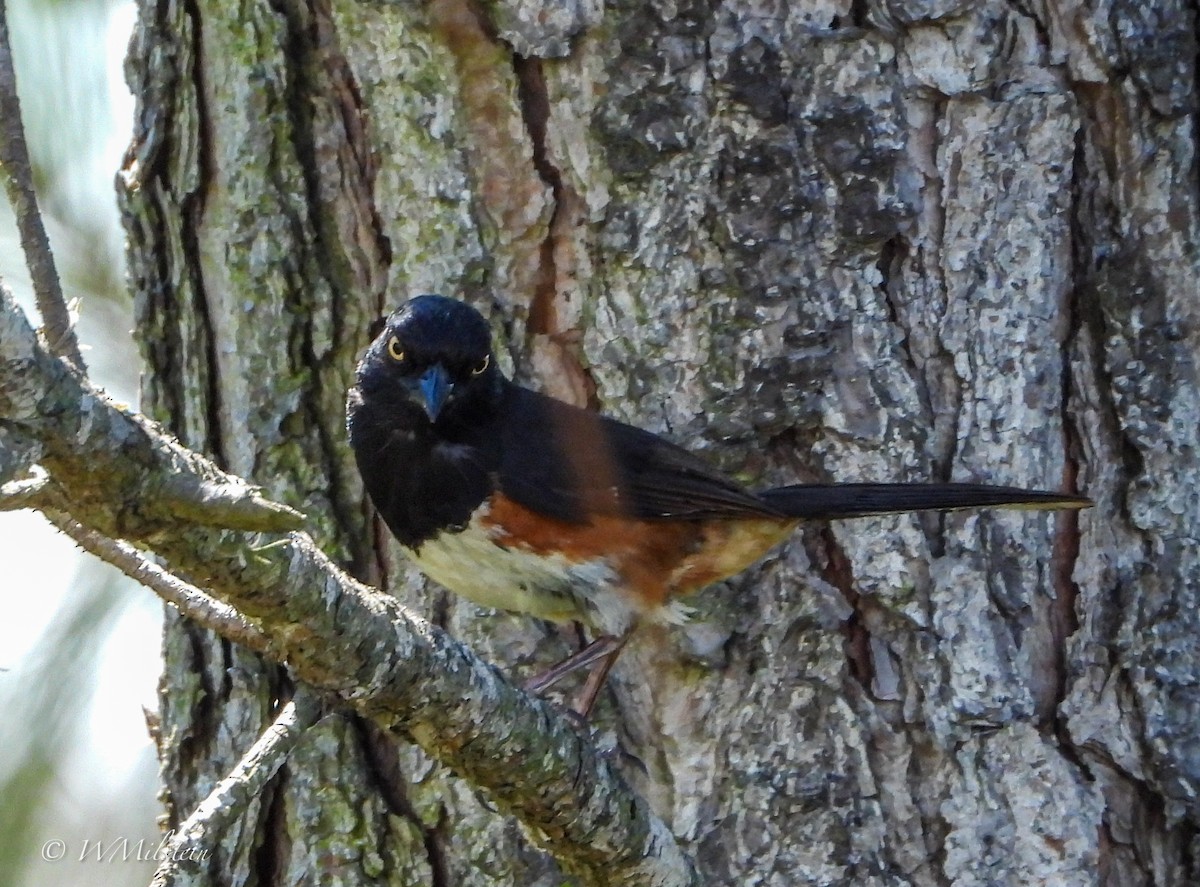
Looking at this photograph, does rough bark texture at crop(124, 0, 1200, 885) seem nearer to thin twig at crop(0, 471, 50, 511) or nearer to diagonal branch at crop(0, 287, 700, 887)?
diagonal branch at crop(0, 287, 700, 887)

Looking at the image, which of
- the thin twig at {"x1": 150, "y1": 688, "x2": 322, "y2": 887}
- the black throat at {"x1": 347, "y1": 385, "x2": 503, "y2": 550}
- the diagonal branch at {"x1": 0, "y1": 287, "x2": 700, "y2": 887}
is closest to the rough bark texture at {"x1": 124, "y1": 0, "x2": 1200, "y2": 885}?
the black throat at {"x1": 347, "y1": 385, "x2": 503, "y2": 550}

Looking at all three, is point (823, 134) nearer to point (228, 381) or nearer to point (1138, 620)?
point (1138, 620)

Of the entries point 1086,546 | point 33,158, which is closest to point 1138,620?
point 1086,546

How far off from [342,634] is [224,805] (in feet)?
0.93

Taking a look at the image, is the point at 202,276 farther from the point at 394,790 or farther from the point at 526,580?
the point at 394,790

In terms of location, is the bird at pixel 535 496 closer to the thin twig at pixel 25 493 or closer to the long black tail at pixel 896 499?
the long black tail at pixel 896 499

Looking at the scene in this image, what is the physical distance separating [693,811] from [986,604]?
793 millimetres

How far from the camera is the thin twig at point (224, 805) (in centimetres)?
184

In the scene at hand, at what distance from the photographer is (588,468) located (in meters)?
3.25

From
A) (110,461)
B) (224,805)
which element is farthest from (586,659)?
(110,461)

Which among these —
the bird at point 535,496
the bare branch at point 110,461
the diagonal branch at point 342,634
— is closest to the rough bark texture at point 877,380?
the bird at point 535,496

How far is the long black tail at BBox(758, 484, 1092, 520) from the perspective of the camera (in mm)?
2885

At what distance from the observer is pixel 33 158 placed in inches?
152

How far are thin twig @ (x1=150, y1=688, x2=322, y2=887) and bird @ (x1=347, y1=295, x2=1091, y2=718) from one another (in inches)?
44.6
